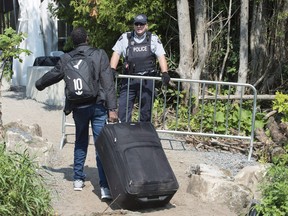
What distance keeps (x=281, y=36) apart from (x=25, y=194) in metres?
6.30

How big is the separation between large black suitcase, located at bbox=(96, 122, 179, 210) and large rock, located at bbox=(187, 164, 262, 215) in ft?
1.95

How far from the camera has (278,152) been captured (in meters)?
8.20

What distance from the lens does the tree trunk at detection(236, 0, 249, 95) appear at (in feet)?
33.3

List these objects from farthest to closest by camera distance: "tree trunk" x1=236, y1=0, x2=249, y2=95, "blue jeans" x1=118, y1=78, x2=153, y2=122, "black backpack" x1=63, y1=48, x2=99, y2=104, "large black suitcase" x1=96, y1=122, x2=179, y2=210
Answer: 1. "tree trunk" x1=236, y1=0, x2=249, y2=95
2. "blue jeans" x1=118, y1=78, x2=153, y2=122
3. "black backpack" x1=63, y1=48, x2=99, y2=104
4. "large black suitcase" x1=96, y1=122, x2=179, y2=210

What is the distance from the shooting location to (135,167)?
5812mm

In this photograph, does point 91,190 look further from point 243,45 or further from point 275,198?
point 243,45

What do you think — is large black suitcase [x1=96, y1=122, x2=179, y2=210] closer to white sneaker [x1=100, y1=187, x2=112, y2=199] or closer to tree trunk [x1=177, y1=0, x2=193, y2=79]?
white sneaker [x1=100, y1=187, x2=112, y2=199]

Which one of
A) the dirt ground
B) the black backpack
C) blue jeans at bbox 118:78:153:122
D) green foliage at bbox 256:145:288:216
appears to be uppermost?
the black backpack

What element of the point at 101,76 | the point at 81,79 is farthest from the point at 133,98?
the point at 81,79

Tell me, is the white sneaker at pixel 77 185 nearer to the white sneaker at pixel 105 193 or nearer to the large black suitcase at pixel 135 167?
the white sneaker at pixel 105 193

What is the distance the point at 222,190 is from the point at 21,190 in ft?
6.89

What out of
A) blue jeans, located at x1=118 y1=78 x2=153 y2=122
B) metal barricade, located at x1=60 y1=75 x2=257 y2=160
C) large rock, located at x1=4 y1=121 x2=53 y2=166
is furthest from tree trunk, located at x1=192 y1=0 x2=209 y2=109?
large rock, located at x1=4 y1=121 x2=53 y2=166

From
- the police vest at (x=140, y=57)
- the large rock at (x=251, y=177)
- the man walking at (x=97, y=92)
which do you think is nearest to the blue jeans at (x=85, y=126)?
the man walking at (x=97, y=92)

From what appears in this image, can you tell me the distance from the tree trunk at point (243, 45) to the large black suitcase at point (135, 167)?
428 centimetres
